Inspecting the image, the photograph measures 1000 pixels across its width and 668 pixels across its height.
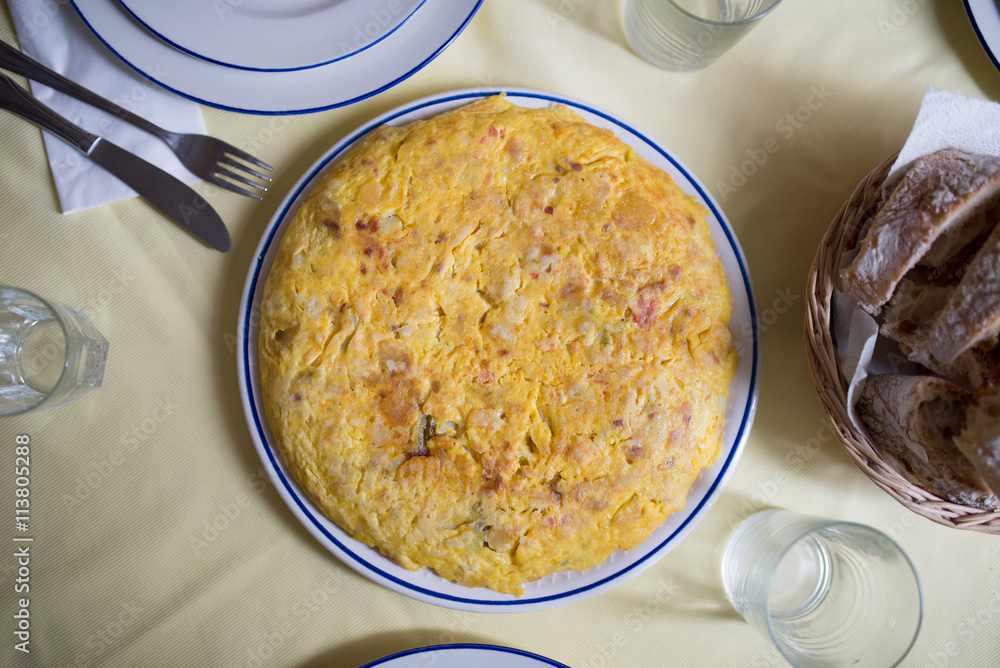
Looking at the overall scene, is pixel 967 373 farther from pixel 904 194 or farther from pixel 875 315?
pixel 904 194

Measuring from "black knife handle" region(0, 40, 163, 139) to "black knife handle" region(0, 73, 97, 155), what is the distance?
55 mm

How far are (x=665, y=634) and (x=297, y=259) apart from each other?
1617 millimetres

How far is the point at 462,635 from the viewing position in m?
1.85

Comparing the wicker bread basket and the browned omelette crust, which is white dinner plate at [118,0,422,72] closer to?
the browned omelette crust

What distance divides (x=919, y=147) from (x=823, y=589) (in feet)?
4.38

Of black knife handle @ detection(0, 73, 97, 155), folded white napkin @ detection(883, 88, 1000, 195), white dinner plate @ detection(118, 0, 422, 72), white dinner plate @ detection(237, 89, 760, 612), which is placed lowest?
white dinner plate @ detection(237, 89, 760, 612)

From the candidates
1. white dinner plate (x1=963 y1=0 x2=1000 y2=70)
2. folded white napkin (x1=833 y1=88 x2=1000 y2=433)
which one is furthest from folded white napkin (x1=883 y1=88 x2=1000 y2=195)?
white dinner plate (x1=963 y1=0 x2=1000 y2=70)

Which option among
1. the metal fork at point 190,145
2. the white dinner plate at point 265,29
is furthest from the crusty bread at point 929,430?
the metal fork at point 190,145

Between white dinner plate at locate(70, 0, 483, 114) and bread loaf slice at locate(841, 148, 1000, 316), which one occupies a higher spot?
white dinner plate at locate(70, 0, 483, 114)

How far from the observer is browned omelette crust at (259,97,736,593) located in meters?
1.56

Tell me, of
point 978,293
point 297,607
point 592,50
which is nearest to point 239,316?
point 297,607

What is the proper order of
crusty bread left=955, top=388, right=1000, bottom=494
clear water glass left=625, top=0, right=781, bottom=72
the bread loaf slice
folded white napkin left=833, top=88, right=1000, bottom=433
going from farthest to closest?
clear water glass left=625, top=0, right=781, bottom=72
folded white napkin left=833, top=88, right=1000, bottom=433
the bread loaf slice
crusty bread left=955, top=388, right=1000, bottom=494

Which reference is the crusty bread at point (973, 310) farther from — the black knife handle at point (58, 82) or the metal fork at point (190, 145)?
the black knife handle at point (58, 82)

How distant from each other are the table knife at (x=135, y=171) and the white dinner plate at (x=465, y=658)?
137cm
